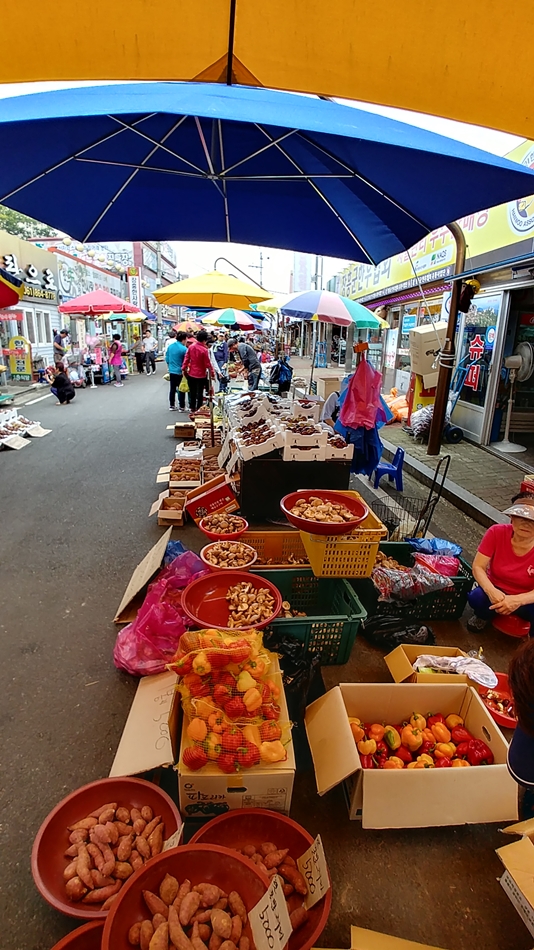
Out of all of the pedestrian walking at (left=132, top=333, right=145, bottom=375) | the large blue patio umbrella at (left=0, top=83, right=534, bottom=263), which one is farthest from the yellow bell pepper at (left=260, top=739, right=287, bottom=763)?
the pedestrian walking at (left=132, top=333, right=145, bottom=375)

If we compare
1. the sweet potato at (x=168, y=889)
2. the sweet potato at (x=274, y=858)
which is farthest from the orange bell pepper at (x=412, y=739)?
the sweet potato at (x=168, y=889)

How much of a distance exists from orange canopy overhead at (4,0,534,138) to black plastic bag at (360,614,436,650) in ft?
10.3

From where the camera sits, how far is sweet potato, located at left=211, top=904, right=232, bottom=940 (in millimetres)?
1570

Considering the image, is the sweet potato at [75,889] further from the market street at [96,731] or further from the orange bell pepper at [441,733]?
the orange bell pepper at [441,733]

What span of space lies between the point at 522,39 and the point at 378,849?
12.1 ft

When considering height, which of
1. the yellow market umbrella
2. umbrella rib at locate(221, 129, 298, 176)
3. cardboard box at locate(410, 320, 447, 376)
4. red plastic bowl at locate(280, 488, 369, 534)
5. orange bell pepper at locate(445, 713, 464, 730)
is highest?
umbrella rib at locate(221, 129, 298, 176)

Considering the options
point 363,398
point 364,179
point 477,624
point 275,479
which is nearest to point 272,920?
point 477,624

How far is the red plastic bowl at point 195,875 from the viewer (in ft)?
5.38

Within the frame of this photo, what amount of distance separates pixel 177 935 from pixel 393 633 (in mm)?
2419

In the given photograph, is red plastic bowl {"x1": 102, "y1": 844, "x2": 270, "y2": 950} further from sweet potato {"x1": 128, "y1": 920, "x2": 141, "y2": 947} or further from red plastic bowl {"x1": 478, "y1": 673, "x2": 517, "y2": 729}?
red plastic bowl {"x1": 478, "y1": 673, "x2": 517, "y2": 729}

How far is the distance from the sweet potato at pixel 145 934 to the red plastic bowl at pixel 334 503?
215 cm

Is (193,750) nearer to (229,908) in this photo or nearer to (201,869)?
(201,869)

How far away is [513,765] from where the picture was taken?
1.99 meters

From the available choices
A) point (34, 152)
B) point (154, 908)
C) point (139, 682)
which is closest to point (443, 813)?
point (154, 908)
